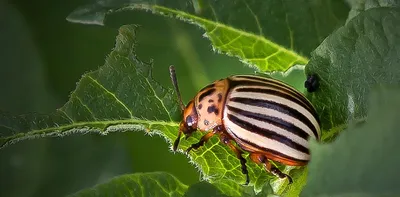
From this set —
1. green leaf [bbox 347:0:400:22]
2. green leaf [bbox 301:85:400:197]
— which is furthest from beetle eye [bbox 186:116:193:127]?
green leaf [bbox 301:85:400:197]

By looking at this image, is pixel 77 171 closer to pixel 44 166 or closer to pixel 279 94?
pixel 44 166

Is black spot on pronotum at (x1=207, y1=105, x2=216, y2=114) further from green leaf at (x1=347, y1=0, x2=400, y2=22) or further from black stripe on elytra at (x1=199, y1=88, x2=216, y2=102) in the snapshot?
green leaf at (x1=347, y1=0, x2=400, y2=22)

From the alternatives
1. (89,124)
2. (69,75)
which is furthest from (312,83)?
(69,75)

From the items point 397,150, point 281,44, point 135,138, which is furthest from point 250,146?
point 135,138

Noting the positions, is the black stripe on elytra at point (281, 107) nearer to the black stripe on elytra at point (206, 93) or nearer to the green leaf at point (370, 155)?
the black stripe on elytra at point (206, 93)

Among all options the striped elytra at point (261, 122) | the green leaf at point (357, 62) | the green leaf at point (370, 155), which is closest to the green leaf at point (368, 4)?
the green leaf at point (357, 62)

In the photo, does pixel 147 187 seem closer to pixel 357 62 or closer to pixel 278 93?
pixel 278 93
